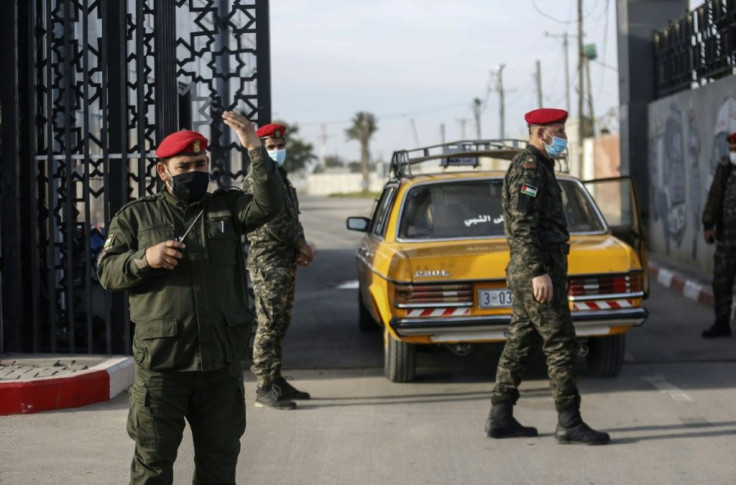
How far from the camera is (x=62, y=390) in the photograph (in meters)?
7.75

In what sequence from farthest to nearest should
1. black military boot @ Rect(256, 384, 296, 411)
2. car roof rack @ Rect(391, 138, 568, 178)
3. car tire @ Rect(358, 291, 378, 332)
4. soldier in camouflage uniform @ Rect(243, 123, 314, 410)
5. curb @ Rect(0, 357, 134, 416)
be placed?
car tire @ Rect(358, 291, 378, 332) < car roof rack @ Rect(391, 138, 568, 178) < black military boot @ Rect(256, 384, 296, 411) < soldier in camouflage uniform @ Rect(243, 123, 314, 410) < curb @ Rect(0, 357, 134, 416)

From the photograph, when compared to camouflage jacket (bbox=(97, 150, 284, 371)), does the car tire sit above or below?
below

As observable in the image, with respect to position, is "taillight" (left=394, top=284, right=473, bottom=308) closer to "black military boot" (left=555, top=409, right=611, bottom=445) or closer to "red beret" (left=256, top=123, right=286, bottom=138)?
"red beret" (left=256, top=123, right=286, bottom=138)

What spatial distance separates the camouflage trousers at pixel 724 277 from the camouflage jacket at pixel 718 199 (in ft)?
0.53

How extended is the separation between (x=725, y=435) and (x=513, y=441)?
1.27m

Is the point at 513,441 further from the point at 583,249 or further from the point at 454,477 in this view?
the point at 583,249

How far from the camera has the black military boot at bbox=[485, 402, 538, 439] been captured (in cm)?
682

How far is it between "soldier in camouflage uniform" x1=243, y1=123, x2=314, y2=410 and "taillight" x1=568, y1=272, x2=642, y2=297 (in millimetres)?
1857

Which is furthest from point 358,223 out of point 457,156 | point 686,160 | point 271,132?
point 686,160

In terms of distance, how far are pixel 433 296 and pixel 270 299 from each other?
44.9 inches

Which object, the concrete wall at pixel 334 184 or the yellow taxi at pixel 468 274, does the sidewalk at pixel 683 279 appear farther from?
the concrete wall at pixel 334 184

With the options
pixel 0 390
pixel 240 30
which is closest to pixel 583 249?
pixel 240 30

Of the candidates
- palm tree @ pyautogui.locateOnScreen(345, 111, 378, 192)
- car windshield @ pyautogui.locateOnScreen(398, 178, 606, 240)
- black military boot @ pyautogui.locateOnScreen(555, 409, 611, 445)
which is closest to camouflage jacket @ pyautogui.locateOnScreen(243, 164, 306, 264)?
car windshield @ pyautogui.locateOnScreen(398, 178, 606, 240)

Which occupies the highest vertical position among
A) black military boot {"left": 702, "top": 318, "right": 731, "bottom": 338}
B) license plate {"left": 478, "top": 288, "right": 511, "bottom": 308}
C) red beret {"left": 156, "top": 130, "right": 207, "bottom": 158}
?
red beret {"left": 156, "top": 130, "right": 207, "bottom": 158}
